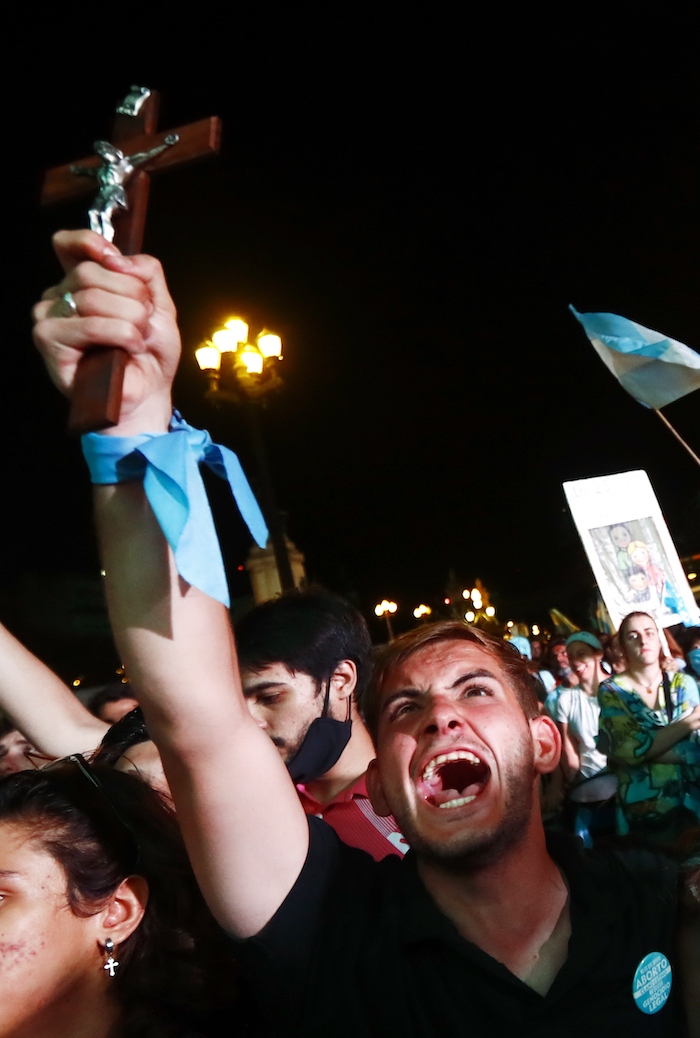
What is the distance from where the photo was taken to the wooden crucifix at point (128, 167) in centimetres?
127

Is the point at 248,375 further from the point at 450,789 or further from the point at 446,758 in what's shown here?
the point at 446,758

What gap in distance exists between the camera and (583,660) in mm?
5426

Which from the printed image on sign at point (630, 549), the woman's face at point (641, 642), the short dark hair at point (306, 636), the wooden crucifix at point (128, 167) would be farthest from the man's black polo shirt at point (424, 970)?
the printed image on sign at point (630, 549)

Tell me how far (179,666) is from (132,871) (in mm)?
683

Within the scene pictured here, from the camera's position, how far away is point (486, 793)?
1.58 metres

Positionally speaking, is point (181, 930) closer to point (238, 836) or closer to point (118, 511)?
point (238, 836)

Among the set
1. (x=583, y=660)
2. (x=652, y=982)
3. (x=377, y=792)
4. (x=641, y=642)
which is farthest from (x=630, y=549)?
(x=652, y=982)

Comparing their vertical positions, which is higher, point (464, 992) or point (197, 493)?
point (197, 493)

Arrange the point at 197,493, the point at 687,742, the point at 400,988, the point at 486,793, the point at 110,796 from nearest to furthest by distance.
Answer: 1. the point at 197,493
2. the point at 400,988
3. the point at 486,793
4. the point at 110,796
5. the point at 687,742

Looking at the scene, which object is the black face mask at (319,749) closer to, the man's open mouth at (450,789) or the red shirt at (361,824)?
the red shirt at (361,824)

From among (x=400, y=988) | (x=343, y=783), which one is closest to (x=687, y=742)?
(x=343, y=783)

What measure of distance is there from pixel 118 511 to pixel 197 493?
18 centimetres

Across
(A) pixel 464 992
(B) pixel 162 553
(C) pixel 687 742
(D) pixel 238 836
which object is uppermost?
(B) pixel 162 553

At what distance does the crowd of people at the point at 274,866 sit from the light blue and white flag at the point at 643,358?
1943 mm
